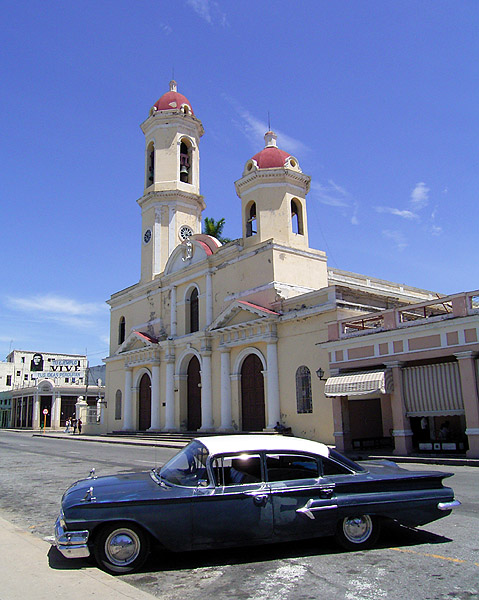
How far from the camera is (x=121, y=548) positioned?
513 cm

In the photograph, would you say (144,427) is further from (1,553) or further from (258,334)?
(1,553)

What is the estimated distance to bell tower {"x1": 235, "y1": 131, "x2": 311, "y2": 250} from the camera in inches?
1030

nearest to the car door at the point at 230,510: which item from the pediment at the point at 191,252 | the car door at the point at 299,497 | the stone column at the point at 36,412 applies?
the car door at the point at 299,497

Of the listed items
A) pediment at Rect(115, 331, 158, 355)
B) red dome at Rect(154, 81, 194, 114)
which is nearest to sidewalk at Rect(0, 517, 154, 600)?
pediment at Rect(115, 331, 158, 355)

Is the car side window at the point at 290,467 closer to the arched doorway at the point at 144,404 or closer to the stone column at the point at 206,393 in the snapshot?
the stone column at the point at 206,393

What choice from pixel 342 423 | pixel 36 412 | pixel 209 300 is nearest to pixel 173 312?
pixel 209 300

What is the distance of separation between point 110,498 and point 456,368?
→ 41.8 ft

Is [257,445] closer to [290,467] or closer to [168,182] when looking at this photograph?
[290,467]

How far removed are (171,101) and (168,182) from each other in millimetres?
5697

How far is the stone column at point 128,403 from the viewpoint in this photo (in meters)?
33.8

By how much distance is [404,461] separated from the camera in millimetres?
15484

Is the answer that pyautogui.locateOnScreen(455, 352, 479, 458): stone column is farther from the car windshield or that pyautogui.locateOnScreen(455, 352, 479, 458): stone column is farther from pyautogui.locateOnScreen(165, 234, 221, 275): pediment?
pyautogui.locateOnScreen(165, 234, 221, 275): pediment

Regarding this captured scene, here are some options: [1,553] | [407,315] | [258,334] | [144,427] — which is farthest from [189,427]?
[1,553]

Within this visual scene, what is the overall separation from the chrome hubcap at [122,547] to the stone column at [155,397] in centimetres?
2603
